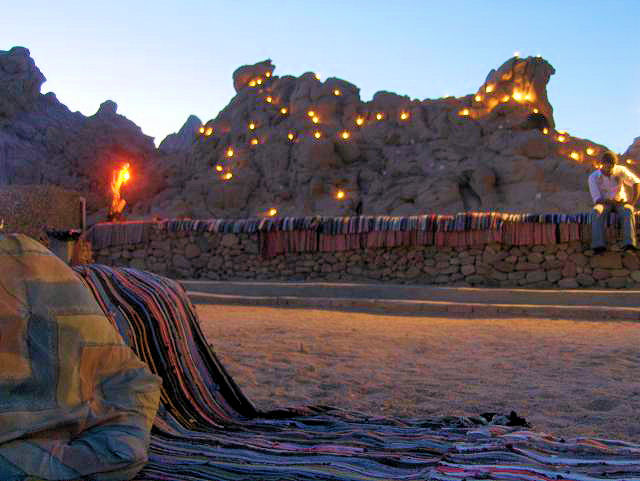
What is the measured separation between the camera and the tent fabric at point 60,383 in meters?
1.69

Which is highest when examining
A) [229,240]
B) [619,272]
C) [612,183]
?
[612,183]

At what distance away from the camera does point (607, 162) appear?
930 cm

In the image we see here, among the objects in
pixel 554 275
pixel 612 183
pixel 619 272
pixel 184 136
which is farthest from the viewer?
pixel 184 136

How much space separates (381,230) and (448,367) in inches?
259

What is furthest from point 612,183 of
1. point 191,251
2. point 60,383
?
point 60,383

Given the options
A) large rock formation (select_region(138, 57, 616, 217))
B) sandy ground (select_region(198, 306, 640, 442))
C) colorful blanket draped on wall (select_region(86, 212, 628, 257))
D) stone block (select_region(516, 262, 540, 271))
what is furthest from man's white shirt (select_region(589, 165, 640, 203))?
large rock formation (select_region(138, 57, 616, 217))

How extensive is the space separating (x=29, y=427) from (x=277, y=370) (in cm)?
314

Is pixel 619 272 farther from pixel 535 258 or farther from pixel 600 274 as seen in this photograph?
pixel 535 258

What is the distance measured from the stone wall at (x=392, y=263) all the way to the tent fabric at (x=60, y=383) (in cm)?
927

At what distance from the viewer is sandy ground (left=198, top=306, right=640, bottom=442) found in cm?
357

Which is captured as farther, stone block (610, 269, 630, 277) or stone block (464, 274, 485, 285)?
stone block (464, 274, 485, 285)

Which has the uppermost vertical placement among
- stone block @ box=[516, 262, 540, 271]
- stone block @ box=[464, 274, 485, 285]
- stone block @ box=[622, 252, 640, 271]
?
stone block @ box=[622, 252, 640, 271]

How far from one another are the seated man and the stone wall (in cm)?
36

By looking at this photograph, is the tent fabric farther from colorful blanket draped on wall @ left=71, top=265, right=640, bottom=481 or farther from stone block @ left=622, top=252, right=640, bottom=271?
stone block @ left=622, top=252, right=640, bottom=271
